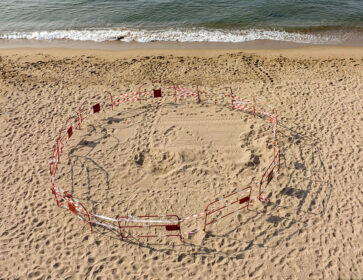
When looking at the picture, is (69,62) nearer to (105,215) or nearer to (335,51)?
(105,215)

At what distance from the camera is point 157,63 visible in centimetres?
1902

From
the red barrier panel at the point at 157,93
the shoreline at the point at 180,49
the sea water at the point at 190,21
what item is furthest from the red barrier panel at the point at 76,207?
the sea water at the point at 190,21

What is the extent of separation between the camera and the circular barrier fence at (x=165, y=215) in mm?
10008

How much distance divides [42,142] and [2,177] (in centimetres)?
218

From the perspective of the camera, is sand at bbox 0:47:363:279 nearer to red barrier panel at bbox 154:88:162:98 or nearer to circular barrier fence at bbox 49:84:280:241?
circular barrier fence at bbox 49:84:280:241

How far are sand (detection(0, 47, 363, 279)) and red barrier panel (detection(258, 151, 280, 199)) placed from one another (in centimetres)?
26

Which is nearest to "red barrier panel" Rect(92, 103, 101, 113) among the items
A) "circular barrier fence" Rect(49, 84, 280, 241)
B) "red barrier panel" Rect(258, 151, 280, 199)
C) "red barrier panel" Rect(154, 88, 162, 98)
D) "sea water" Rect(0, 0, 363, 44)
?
"circular barrier fence" Rect(49, 84, 280, 241)

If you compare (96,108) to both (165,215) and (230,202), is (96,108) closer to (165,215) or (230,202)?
(165,215)

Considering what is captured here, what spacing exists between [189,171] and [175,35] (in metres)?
14.8

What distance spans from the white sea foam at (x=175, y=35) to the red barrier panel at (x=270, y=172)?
43.0 feet

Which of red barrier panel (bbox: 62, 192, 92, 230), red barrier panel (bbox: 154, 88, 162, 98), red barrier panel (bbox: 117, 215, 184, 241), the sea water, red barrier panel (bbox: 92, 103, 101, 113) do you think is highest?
the sea water

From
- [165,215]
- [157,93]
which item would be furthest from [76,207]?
[157,93]

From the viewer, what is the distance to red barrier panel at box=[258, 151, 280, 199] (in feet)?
35.5

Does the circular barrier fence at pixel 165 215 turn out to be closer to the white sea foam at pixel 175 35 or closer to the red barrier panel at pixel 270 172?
the red barrier panel at pixel 270 172
